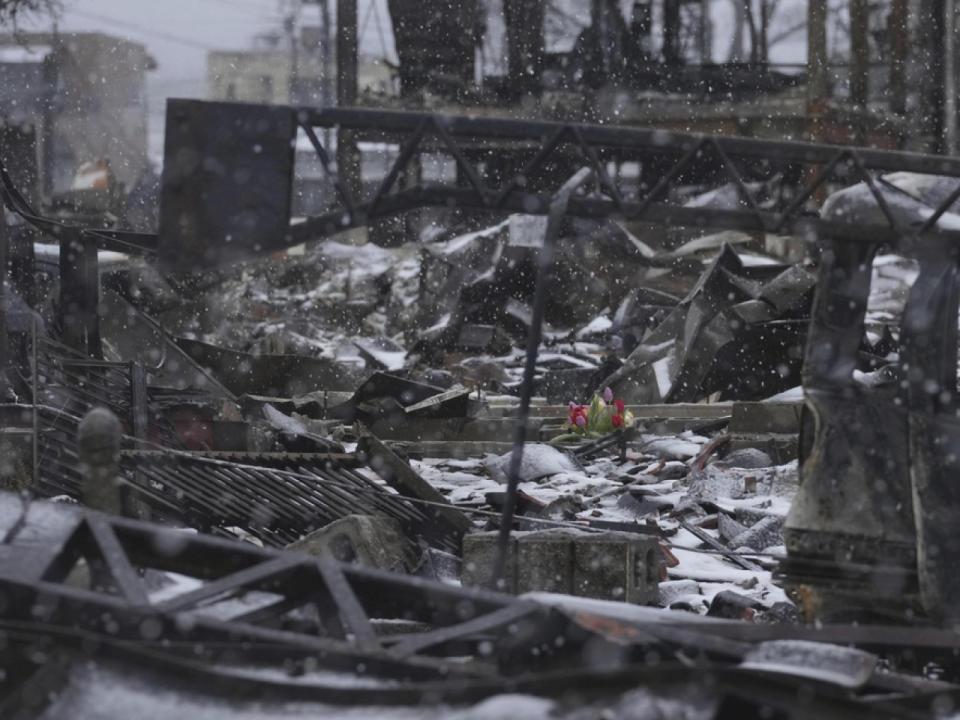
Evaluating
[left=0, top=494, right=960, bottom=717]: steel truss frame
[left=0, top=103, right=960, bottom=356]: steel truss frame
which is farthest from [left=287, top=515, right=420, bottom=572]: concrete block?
[left=0, top=494, right=960, bottom=717]: steel truss frame

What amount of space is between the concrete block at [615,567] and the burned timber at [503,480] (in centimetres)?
2

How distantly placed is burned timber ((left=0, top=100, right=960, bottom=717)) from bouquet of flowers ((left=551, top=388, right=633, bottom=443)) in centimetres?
4

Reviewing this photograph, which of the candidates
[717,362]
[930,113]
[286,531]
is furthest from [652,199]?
[930,113]

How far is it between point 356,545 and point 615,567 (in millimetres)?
1765

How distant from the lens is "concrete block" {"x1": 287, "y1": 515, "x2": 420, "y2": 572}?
783 cm

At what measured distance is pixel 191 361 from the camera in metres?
15.3

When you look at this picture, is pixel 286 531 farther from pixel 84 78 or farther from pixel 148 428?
pixel 84 78

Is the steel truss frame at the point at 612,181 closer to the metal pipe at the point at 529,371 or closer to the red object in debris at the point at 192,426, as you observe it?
the metal pipe at the point at 529,371

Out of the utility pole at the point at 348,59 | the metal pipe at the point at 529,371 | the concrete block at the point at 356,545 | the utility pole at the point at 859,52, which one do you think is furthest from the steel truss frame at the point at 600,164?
the utility pole at the point at 859,52

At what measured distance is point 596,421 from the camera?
13109 millimetres

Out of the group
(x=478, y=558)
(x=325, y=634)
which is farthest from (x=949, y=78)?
(x=325, y=634)

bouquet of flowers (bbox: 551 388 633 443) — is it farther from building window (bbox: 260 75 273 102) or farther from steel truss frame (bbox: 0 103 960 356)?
building window (bbox: 260 75 273 102)

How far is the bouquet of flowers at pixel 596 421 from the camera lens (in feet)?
42.7

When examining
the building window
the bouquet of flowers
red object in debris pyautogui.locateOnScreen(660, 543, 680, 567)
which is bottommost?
red object in debris pyautogui.locateOnScreen(660, 543, 680, 567)
